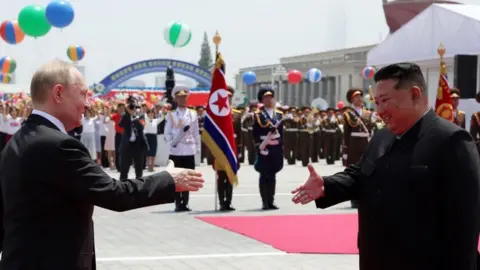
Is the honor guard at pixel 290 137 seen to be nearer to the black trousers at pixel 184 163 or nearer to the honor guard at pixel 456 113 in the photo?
the honor guard at pixel 456 113

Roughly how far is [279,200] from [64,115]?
37.2ft

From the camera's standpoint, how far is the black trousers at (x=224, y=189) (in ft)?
44.6

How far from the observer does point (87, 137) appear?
2344 cm

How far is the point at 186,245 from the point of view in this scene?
988 cm

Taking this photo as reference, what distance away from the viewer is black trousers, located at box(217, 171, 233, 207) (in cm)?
1360

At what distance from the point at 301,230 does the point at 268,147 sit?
112 inches

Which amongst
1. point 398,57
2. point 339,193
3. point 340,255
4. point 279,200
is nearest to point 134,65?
point 398,57

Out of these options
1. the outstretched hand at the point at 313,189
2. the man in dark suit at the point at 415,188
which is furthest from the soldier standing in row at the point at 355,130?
the man in dark suit at the point at 415,188

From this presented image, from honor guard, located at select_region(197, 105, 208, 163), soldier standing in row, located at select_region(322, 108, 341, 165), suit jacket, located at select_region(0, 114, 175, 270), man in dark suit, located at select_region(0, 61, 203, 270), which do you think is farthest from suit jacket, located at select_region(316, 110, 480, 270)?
soldier standing in row, located at select_region(322, 108, 341, 165)

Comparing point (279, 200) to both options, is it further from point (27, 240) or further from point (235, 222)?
point (27, 240)

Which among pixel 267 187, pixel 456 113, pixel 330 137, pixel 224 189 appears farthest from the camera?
pixel 330 137

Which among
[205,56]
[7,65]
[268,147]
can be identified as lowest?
[268,147]

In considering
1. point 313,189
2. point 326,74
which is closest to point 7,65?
point 313,189

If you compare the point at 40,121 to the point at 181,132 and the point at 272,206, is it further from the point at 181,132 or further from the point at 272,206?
the point at 272,206
